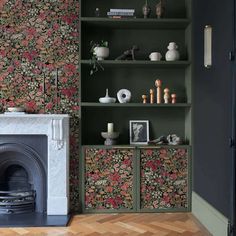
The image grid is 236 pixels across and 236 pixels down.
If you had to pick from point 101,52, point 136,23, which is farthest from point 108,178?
point 136,23

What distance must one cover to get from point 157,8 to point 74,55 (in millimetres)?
1118

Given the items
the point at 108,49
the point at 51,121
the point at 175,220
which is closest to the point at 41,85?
the point at 51,121

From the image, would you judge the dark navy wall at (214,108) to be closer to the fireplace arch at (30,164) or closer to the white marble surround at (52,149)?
the white marble surround at (52,149)

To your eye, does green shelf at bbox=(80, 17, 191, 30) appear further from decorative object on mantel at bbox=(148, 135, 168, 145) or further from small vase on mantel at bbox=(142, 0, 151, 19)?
decorative object on mantel at bbox=(148, 135, 168, 145)

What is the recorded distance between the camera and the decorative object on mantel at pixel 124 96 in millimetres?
4012

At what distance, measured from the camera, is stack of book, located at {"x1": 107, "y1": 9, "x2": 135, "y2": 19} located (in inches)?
154

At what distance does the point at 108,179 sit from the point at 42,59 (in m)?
1.60

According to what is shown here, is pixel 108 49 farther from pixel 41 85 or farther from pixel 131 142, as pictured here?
pixel 131 142

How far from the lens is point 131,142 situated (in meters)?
4.10

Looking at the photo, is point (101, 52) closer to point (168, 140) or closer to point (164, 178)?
point (168, 140)

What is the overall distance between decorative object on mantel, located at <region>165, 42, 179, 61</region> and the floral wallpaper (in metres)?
1.07

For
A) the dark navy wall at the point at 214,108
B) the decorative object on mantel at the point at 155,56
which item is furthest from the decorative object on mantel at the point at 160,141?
the decorative object on mantel at the point at 155,56

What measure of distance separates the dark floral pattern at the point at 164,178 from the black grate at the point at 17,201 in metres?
1.28

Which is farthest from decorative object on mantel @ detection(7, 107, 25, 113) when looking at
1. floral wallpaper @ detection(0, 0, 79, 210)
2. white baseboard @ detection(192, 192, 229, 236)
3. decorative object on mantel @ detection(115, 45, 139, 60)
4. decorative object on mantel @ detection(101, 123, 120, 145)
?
white baseboard @ detection(192, 192, 229, 236)
